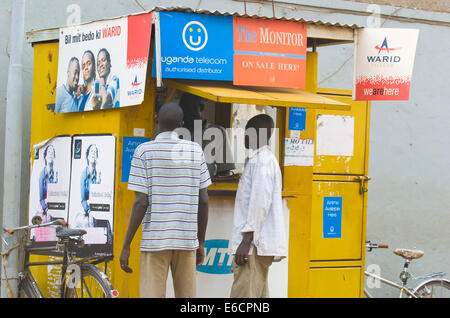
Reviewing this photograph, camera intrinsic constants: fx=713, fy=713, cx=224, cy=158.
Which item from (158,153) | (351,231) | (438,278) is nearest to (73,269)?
(158,153)

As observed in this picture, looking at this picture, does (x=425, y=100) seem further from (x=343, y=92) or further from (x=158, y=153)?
(x=158, y=153)

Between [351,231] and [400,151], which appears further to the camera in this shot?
[400,151]

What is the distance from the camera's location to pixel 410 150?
9609 millimetres

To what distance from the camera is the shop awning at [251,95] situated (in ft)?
18.7

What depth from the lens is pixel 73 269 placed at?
222 inches

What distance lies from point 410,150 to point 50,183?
503 cm

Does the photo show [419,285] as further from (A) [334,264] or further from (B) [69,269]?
(B) [69,269]

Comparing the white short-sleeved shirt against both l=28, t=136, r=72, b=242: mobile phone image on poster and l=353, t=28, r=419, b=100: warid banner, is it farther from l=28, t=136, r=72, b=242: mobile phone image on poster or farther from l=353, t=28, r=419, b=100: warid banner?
l=28, t=136, r=72, b=242: mobile phone image on poster

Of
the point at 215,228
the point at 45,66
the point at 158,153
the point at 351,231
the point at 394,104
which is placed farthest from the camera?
the point at 394,104

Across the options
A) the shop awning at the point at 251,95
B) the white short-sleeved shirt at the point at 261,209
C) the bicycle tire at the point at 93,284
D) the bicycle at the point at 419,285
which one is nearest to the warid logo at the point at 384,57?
the shop awning at the point at 251,95

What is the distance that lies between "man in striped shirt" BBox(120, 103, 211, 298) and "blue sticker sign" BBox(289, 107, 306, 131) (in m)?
1.90

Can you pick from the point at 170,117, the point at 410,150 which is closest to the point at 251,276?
the point at 170,117

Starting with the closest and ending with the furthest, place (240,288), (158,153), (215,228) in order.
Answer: (158,153) < (240,288) < (215,228)
